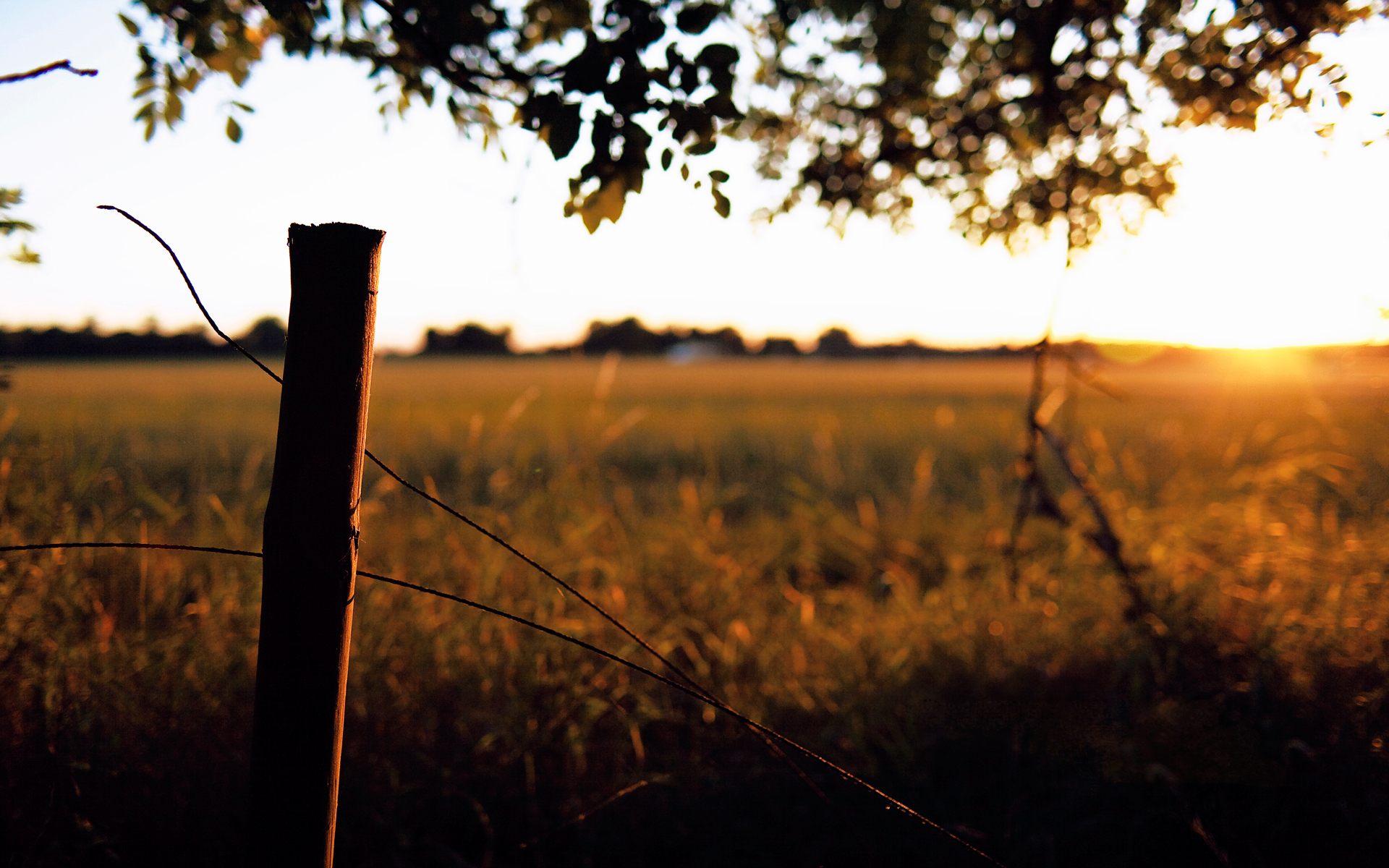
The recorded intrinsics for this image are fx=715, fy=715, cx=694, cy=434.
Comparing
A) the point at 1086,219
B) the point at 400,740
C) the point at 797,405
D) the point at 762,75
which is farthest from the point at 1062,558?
the point at 797,405

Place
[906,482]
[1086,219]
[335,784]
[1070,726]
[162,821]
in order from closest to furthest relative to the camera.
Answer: [335,784] < [162,821] < [1070,726] < [1086,219] < [906,482]

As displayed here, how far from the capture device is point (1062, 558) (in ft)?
11.3

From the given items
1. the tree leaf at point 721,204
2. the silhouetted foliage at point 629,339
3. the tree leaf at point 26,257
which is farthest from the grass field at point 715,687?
the silhouetted foliage at point 629,339

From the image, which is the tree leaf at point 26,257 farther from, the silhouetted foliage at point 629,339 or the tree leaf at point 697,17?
the silhouetted foliage at point 629,339

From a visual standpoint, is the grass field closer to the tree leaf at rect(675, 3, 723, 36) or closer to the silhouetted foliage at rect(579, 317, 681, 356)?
the tree leaf at rect(675, 3, 723, 36)

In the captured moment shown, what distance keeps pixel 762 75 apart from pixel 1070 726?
2.72m

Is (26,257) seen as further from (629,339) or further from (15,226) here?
(629,339)

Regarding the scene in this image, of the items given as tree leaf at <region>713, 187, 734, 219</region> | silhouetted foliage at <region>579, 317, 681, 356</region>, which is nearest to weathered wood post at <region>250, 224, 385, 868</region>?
tree leaf at <region>713, 187, 734, 219</region>

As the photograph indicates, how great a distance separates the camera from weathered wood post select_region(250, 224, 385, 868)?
3.50ft

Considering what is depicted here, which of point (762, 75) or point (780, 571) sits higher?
point (762, 75)

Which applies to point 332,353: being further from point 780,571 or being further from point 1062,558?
point 1062,558

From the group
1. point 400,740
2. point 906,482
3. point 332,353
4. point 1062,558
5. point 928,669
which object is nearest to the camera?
point 332,353

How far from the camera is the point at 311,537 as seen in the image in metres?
1.09

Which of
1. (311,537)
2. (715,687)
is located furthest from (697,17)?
(715,687)
